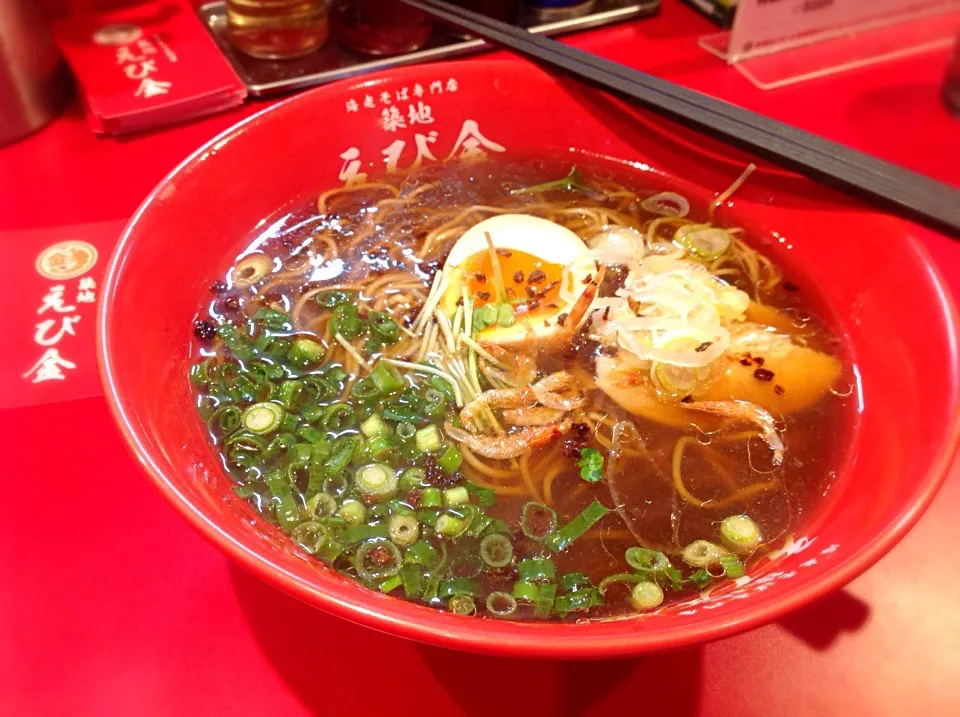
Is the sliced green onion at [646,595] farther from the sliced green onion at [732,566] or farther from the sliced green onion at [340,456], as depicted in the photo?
the sliced green onion at [340,456]

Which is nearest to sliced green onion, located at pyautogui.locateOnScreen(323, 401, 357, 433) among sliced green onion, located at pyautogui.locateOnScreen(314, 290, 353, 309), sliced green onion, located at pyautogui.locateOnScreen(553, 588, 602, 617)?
sliced green onion, located at pyautogui.locateOnScreen(314, 290, 353, 309)

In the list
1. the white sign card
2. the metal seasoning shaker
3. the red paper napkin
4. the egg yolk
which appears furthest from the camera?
the white sign card

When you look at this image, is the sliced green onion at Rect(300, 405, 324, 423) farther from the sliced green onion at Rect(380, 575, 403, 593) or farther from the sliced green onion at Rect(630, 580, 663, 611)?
the sliced green onion at Rect(630, 580, 663, 611)

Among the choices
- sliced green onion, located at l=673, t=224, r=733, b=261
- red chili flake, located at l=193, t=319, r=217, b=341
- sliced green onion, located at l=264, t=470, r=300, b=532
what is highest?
sliced green onion, located at l=673, t=224, r=733, b=261

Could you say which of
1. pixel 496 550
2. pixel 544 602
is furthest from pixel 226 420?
pixel 544 602

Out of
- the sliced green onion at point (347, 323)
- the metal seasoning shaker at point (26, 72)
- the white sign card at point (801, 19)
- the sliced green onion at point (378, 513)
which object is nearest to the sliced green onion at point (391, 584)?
the sliced green onion at point (378, 513)

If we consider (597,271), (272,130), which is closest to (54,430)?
(272,130)

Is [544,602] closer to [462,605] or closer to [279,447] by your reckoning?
[462,605]
